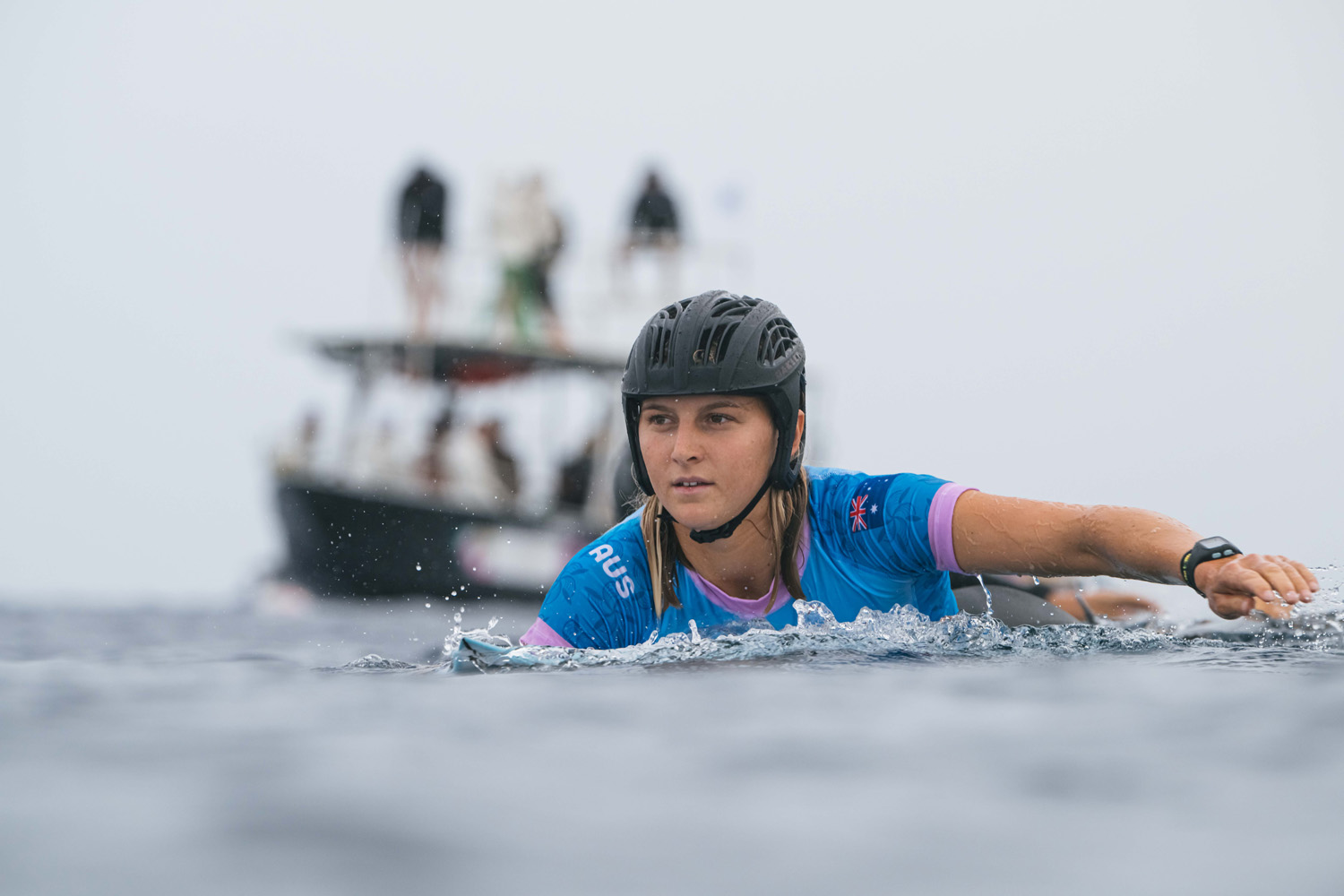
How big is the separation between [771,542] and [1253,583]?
178cm

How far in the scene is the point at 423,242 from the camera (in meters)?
21.5

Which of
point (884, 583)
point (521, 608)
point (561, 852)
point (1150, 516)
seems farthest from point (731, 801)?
point (521, 608)

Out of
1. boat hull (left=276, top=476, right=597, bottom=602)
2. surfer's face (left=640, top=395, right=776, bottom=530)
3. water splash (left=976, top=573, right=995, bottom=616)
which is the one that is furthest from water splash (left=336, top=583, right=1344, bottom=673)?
boat hull (left=276, top=476, right=597, bottom=602)

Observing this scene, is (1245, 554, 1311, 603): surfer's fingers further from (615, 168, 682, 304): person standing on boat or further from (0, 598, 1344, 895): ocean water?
(615, 168, 682, 304): person standing on boat

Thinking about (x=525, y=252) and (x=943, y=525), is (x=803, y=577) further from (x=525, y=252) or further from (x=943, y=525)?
(x=525, y=252)

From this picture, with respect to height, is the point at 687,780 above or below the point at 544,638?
above

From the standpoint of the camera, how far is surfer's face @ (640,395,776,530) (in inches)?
164

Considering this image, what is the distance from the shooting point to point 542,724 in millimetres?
2303

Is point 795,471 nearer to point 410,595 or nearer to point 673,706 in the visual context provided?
point 673,706

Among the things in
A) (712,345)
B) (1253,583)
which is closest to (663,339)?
(712,345)

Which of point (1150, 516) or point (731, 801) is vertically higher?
point (1150, 516)

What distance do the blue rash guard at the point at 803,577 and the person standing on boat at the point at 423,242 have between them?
16.7 metres

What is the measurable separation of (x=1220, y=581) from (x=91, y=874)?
3.18 m

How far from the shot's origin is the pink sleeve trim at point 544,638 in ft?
14.0
